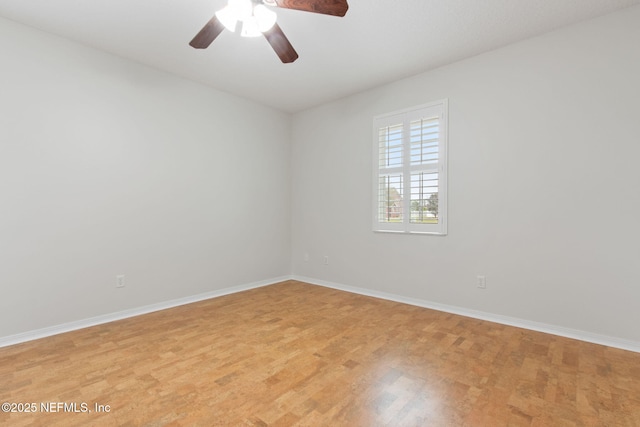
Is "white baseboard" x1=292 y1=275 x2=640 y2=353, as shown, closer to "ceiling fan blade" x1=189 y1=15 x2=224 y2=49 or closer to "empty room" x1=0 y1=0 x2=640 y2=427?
"empty room" x1=0 y1=0 x2=640 y2=427

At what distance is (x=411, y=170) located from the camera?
373 centimetres

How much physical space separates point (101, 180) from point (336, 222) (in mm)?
2919

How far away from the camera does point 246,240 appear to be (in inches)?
177

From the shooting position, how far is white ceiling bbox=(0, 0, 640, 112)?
2.46m

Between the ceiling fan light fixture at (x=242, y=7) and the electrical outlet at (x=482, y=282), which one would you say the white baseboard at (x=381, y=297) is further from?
the ceiling fan light fixture at (x=242, y=7)

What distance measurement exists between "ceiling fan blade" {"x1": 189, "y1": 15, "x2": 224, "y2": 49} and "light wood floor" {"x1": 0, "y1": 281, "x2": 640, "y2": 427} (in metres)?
2.36

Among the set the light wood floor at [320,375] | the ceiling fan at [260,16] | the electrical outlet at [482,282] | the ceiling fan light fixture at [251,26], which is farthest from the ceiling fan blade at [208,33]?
the electrical outlet at [482,282]

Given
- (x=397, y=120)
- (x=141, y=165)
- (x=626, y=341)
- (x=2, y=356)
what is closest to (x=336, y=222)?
(x=397, y=120)

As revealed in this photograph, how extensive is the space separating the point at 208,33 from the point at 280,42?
51cm

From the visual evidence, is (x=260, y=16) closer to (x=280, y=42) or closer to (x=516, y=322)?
(x=280, y=42)

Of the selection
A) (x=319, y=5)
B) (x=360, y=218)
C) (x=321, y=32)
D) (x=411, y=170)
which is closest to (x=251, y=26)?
(x=319, y=5)

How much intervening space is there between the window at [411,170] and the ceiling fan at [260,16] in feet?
6.37

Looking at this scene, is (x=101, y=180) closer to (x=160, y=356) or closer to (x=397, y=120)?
(x=160, y=356)

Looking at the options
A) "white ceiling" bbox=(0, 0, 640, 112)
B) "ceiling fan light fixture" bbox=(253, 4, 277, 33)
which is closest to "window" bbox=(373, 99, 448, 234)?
"white ceiling" bbox=(0, 0, 640, 112)
